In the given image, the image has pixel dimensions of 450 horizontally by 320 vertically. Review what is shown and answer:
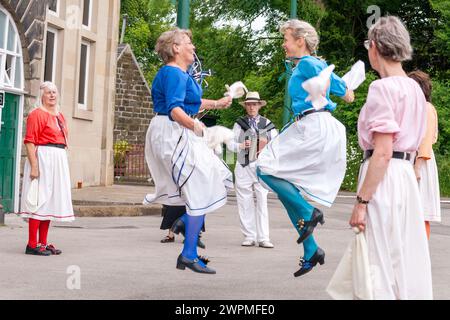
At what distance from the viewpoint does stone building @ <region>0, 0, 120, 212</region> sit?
48.3ft

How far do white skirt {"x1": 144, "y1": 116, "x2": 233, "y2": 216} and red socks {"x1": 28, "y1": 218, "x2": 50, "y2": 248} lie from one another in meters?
2.33

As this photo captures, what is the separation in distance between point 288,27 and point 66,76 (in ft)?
46.7

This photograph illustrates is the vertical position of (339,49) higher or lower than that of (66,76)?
higher

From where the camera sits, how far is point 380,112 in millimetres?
4707

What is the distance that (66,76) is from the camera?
2114 cm

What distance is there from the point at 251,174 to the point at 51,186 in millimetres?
2686

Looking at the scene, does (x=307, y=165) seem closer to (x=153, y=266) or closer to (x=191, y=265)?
(x=191, y=265)

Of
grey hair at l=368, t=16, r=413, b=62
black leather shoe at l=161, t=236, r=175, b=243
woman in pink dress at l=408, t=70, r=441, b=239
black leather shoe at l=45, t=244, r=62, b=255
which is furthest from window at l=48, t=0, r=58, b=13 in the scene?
grey hair at l=368, t=16, r=413, b=62

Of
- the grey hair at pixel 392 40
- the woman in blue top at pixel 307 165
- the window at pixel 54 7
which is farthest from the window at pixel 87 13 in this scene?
the grey hair at pixel 392 40

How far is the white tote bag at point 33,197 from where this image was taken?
30.0ft

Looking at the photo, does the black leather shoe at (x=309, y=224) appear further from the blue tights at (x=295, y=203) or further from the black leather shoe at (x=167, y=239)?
the black leather shoe at (x=167, y=239)

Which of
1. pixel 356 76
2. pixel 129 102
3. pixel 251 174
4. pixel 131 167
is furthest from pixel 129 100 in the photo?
pixel 356 76
